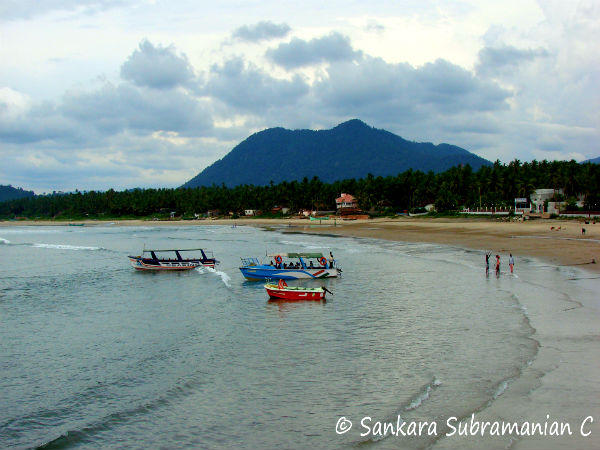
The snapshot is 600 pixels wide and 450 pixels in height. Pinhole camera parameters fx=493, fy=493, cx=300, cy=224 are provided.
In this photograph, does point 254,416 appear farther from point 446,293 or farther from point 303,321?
point 446,293

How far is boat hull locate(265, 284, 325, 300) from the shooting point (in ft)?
108

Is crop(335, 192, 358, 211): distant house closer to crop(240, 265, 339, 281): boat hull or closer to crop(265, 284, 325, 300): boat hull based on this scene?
crop(240, 265, 339, 281): boat hull

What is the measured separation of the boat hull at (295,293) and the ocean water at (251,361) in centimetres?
123

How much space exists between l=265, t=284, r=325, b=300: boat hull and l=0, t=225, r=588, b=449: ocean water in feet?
4.04

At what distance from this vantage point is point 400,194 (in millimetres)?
155875

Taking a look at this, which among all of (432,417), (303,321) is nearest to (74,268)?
(303,321)

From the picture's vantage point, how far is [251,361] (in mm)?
19625

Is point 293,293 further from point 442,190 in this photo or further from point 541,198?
point 442,190

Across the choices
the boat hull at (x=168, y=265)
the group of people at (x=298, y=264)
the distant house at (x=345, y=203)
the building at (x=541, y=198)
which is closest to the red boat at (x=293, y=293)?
the group of people at (x=298, y=264)

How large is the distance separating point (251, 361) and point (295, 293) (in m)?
13.8

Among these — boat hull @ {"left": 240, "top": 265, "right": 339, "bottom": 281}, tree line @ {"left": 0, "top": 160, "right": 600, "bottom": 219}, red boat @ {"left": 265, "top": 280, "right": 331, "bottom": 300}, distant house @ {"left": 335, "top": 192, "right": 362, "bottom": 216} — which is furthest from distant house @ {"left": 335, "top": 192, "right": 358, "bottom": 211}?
red boat @ {"left": 265, "top": 280, "right": 331, "bottom": 300}

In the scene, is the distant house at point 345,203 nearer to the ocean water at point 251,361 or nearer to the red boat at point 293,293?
the ocean water at point 251,361

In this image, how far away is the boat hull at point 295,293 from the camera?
108ft

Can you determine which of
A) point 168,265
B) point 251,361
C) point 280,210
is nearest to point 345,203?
point 280,210
